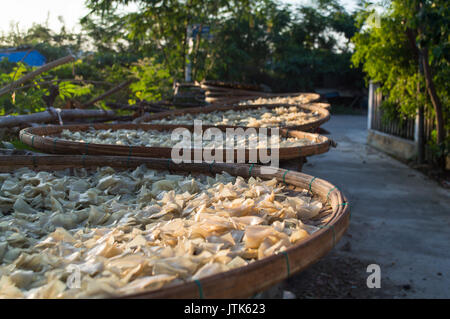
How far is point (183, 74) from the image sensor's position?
9.88m

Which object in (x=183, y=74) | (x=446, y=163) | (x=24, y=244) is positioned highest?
(x=183, y=74)

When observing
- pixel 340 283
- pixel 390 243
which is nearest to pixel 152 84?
pixel 390 243

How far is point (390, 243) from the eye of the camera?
3.26m

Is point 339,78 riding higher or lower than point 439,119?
higher

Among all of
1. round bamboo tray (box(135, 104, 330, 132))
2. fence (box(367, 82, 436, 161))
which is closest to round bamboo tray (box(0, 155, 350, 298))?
round bamboo tray (box(135, 104, 330, 132))

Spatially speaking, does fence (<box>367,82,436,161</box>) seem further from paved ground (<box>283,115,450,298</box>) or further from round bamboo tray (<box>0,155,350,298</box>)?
round bamboo tray (<box>0,155,350,298</box>)

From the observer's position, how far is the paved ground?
2.61m

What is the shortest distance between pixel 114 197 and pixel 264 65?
17.9m

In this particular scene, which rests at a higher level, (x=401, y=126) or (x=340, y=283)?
(x=401, y=126)

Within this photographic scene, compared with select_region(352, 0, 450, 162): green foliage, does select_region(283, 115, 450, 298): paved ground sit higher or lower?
lower

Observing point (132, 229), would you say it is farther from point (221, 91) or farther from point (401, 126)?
point (401, 126)

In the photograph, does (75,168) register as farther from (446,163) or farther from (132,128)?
(446,163)

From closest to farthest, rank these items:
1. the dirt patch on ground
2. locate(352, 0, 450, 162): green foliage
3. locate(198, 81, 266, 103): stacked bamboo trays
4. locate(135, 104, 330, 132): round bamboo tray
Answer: the dirt patch on ground
locate(135, 104, 330, 132): round bamboo tray
locate(352, 0, 450, 162): green foliage
locate(198, 81, 266, 103): stacked bamboo trays

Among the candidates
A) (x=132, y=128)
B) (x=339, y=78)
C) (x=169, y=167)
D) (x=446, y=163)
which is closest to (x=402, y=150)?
(x=446, y=163)
